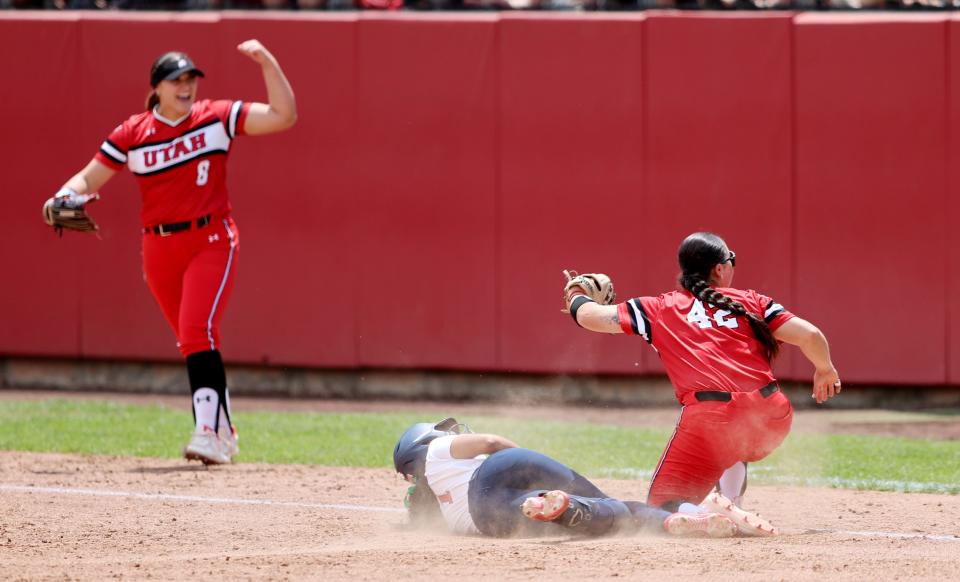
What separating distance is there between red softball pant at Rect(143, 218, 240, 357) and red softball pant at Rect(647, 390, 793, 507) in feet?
10.8

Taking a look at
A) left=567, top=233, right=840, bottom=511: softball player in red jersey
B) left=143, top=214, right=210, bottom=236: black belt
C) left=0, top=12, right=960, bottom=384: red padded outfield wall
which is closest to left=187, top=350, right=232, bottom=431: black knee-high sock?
left=143, top=214, right=210, bottom=236: black belt

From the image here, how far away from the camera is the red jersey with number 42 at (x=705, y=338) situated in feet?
18.8

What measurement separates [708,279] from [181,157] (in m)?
3.57

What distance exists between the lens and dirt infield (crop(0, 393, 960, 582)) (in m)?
5.08

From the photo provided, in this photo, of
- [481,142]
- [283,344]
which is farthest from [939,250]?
[283,344]

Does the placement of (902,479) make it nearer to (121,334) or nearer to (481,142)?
(481,142)

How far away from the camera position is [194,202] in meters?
8.20

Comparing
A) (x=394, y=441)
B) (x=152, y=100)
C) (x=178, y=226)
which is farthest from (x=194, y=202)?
(x=394, y=441)

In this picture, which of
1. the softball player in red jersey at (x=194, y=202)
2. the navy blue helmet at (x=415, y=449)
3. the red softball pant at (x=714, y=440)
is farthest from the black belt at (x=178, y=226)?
the red softball pant at (x=714, y=440)

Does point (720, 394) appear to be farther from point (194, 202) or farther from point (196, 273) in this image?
point (194, 202)

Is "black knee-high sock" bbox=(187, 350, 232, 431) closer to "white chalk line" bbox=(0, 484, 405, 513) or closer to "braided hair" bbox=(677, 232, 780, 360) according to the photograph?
"white chalk line" bbox=(0, 484, 405, 513)

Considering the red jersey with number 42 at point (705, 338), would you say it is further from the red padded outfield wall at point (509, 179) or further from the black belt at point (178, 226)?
the red padded outfield wall at point (509, 179)

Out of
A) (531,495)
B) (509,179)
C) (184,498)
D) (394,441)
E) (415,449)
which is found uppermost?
(509,179)

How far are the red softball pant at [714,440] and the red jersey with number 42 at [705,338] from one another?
0.08m
